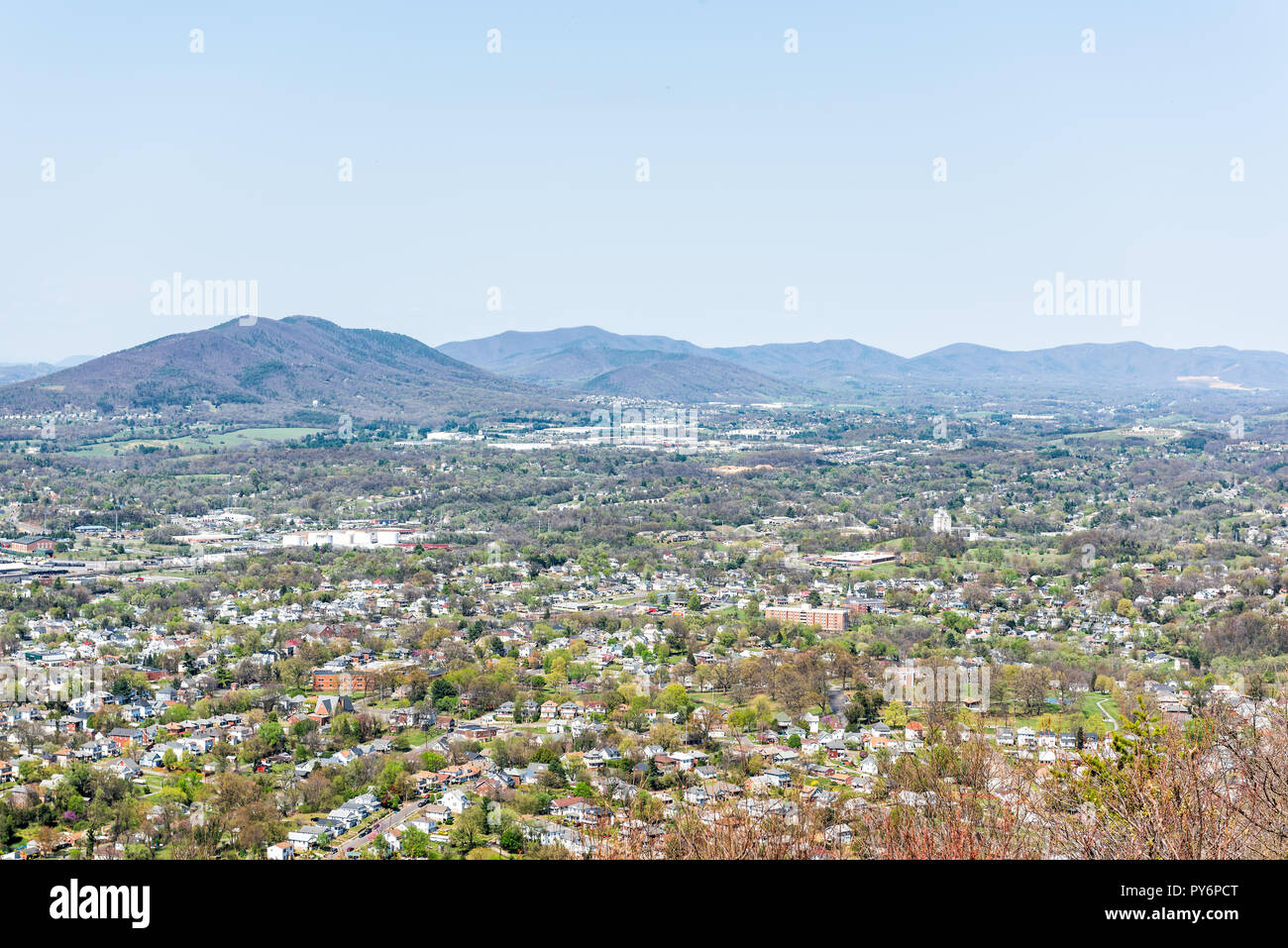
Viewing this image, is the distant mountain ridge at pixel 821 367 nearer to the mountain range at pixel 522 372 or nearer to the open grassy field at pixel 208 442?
the mountain range at pixel 522 372

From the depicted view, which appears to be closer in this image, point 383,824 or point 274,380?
point 383,824

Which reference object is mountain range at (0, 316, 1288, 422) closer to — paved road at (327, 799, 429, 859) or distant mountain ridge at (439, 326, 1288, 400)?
distant mountain ridge at (439, 326, 1288, 400)

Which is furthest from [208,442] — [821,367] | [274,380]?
[821,367]

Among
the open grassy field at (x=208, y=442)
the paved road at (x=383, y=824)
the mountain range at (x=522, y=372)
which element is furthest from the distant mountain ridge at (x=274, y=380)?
the paved road at (x=383, y=824)

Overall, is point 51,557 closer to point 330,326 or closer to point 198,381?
point 198,381

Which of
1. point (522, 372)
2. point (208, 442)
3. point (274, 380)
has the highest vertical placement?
point (522, 372)

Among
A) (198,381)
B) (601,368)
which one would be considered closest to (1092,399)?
(601,368)

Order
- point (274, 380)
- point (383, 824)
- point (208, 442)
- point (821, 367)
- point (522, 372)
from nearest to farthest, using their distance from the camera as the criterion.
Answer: point (383, 824) → point (208, 442) → point (274, 380) → point (522, 372) → point (821, 367)

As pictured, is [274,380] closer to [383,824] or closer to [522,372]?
[522,372]
